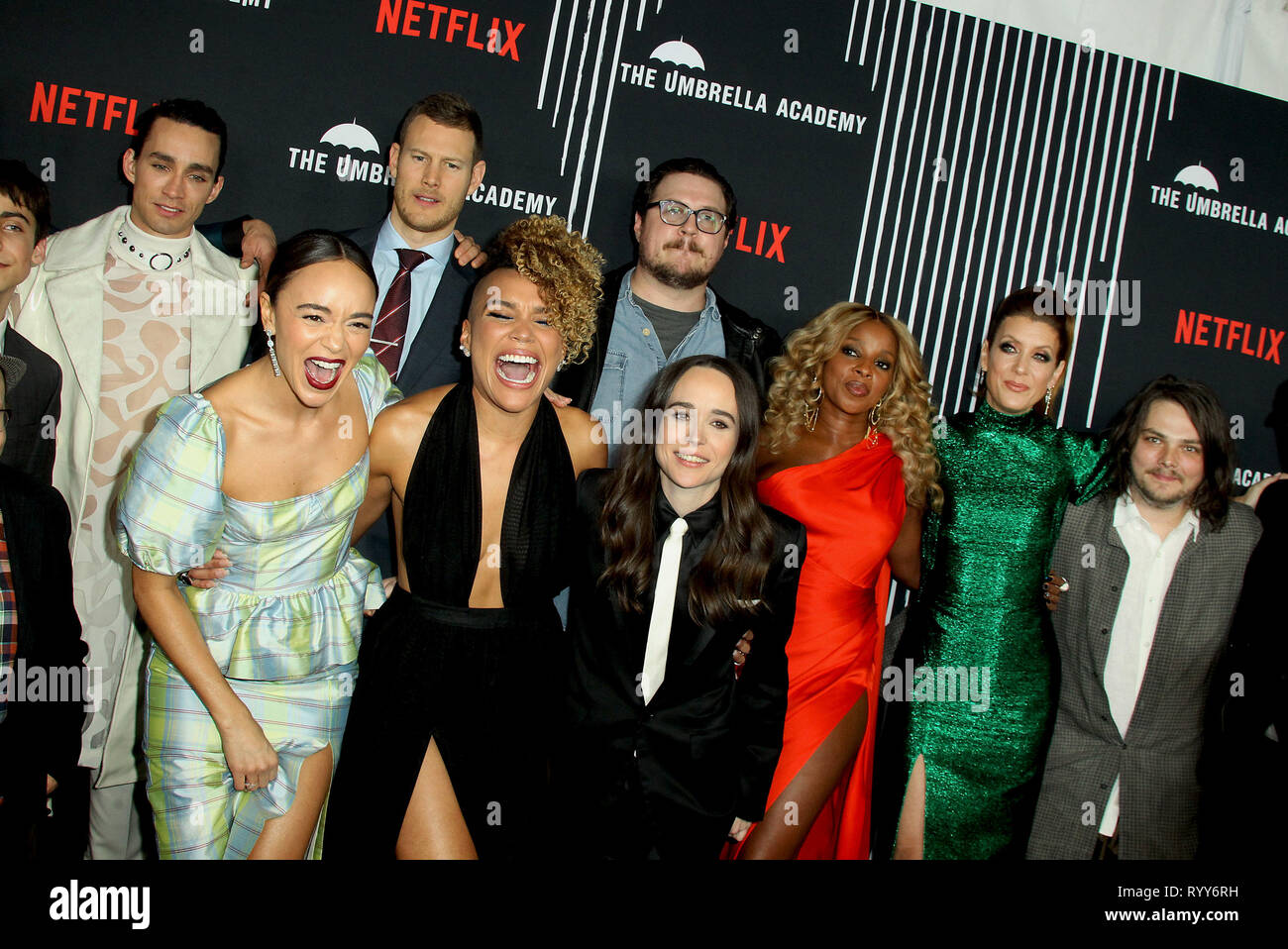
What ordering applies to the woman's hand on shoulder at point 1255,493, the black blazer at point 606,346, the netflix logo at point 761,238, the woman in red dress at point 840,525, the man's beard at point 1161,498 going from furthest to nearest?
1. the netflix logo at point 761,238
2. the woman's hand on shoulder at point 1255,493
3. the black blazer at point 606,346
4. the man's beard at point 1161,498
5. the woman in red dress at point 840,525

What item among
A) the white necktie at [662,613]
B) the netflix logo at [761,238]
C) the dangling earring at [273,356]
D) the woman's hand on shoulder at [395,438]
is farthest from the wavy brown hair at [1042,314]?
the dangling earring at [273,356]

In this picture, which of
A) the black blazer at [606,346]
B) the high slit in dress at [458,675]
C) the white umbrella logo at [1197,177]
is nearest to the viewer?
the high slit in dress at [458,675]

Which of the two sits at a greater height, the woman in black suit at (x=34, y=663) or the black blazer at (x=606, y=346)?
the black blazer at (x=606, y=346)

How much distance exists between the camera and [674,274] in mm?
3479

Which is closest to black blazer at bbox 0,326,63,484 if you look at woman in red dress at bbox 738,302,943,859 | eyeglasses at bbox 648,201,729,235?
eyeglasses at bbox 648,201,729,235

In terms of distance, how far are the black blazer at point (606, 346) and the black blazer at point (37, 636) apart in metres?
1.68

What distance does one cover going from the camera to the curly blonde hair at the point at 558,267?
270 cm

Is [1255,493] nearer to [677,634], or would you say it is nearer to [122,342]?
[677,634]

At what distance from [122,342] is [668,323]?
1983mm

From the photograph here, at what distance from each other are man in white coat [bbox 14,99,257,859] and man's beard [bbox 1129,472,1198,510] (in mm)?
3382

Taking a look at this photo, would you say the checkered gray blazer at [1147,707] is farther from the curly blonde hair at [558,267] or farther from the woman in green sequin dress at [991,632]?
the curly blonde hair at [558,267]
